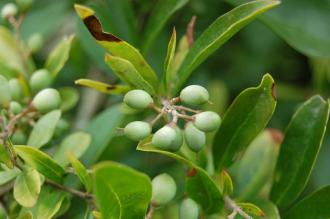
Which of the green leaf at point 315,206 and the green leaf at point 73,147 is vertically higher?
the green leaf at point 73,147

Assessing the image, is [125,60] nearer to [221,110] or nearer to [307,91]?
[221,110]

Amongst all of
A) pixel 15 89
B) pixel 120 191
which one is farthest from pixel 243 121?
pixel 15 89

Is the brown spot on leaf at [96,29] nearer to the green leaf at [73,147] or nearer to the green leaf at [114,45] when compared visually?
the green leaf at [114,45]

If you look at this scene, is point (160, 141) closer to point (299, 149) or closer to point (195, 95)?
point (195, 95)

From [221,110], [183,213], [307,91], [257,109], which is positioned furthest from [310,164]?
[307,91]

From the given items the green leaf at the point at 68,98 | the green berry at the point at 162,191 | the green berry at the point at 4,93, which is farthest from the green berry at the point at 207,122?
the green leaf at the point at 68,98
